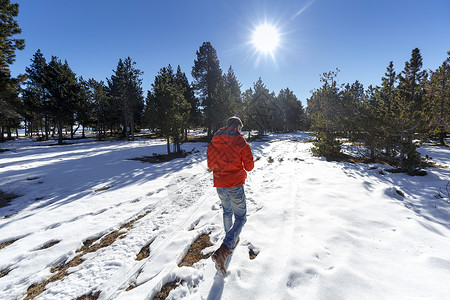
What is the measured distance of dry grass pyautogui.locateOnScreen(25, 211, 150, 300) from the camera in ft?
9.59

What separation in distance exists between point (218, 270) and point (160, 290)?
0.92m

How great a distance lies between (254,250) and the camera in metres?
3.49

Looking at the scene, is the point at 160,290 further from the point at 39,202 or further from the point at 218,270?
the point at 39,202

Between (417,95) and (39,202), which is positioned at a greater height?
(417,95)

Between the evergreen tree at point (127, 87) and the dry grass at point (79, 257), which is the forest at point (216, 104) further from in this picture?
the dry grass at point (79, 257)

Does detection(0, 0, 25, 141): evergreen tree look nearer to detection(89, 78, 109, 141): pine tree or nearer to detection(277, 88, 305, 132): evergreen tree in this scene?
detection(89, 78, 109, 141): pine tree

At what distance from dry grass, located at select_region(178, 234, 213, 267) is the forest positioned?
10898 mm

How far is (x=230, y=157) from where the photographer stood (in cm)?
325

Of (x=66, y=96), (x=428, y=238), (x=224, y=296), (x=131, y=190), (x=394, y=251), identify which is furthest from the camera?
(x=66, y=96)

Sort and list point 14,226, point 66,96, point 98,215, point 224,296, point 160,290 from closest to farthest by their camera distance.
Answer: point 224,296
point 160,290
point 14,226
point 98,215
point 66,96

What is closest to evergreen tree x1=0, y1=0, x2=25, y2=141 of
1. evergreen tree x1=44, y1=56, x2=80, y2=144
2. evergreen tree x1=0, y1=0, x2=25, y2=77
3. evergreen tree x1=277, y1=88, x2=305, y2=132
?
evergreen tree x1=0, y1=0, x2=25, y2=77

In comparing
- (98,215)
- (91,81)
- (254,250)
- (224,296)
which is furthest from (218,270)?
(91,81)

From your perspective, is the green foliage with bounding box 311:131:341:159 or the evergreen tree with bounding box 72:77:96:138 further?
the evergreen tree with bounding box 72:77:96:138

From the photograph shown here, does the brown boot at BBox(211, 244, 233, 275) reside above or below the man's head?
below
